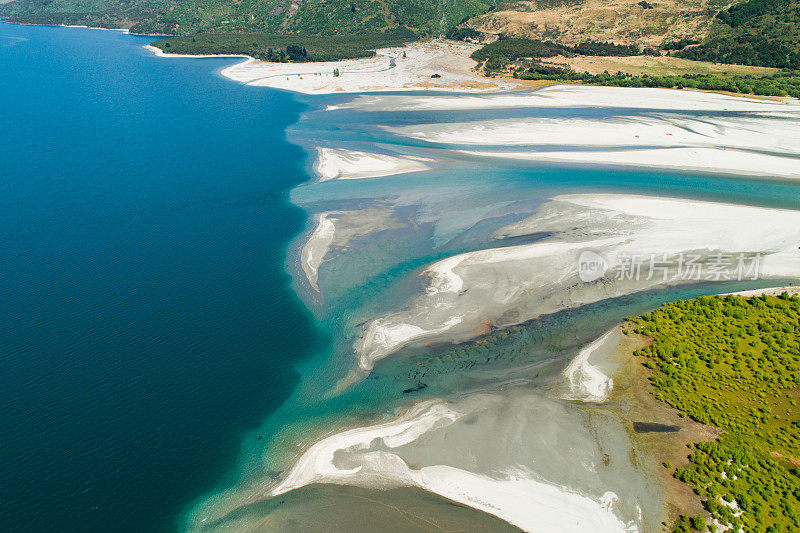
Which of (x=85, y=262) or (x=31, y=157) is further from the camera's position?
(x=31, y=157)

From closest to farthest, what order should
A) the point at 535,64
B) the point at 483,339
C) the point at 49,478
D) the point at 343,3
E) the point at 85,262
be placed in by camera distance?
the point at 49,478 < the point at 483,339 < the point at 85,262 < the point at 535,64 < the point at 343,3

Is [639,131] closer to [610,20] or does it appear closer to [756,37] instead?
[756,37]

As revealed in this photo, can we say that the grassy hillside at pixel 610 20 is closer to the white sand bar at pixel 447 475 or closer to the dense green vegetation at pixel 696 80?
the dense green vegetation at pixel 696 80

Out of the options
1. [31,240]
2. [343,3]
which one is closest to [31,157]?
[31,240]

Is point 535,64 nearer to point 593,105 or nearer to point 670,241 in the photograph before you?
point 593,105
